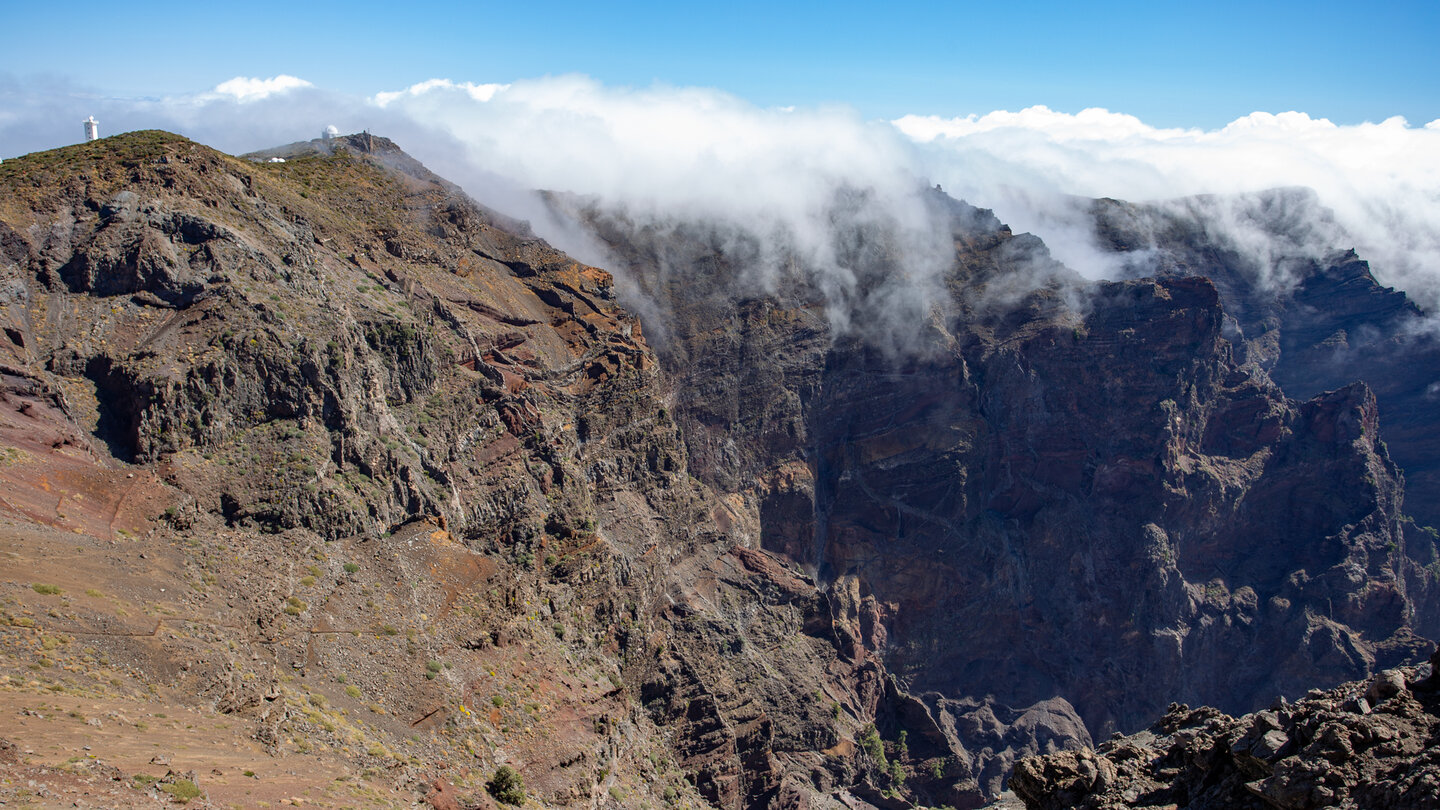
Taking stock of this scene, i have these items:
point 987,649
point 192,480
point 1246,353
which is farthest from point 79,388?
point 1246,353

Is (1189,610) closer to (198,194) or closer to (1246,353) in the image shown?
(1246,353)

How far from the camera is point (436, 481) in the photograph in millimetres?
72312

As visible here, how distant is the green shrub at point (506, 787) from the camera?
54000mm

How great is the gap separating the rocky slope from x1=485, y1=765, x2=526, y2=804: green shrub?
27188mm

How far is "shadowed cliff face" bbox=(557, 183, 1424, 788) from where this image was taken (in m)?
123

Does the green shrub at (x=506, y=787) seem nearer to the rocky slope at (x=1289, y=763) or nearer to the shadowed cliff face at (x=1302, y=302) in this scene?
the rocky slope at (x=1289, y=763)

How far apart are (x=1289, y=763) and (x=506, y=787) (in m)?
39.1

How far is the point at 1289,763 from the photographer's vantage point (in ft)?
112

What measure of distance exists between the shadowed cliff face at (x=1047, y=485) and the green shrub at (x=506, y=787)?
65.4m

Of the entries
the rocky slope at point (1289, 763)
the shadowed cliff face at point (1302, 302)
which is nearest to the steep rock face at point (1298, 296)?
the shadowed cliff face at point (1302, 302)

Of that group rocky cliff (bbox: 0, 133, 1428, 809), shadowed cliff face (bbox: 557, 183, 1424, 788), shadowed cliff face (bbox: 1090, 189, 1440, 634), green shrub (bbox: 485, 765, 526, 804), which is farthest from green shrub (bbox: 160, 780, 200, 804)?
shadowed cliff face (bbox: 1090, 189, 1440, 634)

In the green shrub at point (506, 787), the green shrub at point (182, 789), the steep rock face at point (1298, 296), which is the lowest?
the green shrub at point (506, 787)

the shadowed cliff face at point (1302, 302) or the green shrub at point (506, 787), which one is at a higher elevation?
the shadowed cliff face at point (1302, 302)

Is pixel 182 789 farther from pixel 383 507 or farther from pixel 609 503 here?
pixel 609 503
